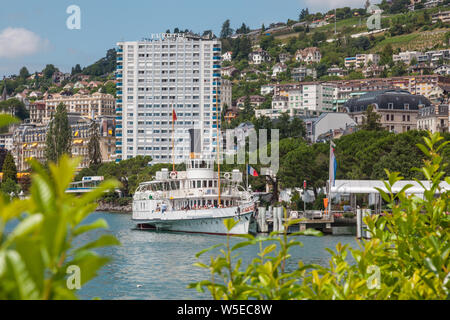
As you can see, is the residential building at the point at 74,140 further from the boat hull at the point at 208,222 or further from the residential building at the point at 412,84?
the boat hull at the point at 208,222

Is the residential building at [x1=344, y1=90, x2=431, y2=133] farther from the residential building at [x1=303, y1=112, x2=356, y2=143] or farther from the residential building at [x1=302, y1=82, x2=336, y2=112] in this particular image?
the residential building at [x1=302, y1=82, x2=336, y2=112]

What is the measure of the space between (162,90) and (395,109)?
150 feet

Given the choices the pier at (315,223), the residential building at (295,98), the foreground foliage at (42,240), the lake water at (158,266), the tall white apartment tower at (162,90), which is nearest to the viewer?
the foreground foliage at (42,240)

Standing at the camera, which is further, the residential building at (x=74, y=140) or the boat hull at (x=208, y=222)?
the residential building at (x=74, y=140)

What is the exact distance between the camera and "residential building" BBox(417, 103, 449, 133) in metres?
126

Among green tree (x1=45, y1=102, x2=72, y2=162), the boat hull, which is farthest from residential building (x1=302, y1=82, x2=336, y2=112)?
the boat hull

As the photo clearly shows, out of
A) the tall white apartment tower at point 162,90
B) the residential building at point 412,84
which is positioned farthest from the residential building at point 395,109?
the residential building at point 412,84

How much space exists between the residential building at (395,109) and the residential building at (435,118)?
520 centimetres

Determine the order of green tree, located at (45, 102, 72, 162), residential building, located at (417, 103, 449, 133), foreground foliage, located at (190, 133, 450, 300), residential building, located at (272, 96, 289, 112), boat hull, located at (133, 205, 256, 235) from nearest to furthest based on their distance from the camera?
1. foreground foliage, located at (190, 133, 450, 300)
2. boat hull, located at (133, 205, 256, 235)
3. green tree, located at (45, 102, 72, 162)
4. residential building, located at (417, 103, 449, 133)
5. residential building, located at (272, 96, 289, 112)

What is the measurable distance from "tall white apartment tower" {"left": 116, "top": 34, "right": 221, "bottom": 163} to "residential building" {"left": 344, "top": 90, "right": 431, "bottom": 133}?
29.5m

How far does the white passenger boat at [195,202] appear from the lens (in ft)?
187

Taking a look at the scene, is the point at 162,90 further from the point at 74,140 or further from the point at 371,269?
the point at 371,269

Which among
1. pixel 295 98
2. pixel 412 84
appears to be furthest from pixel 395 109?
pixel 295 98
